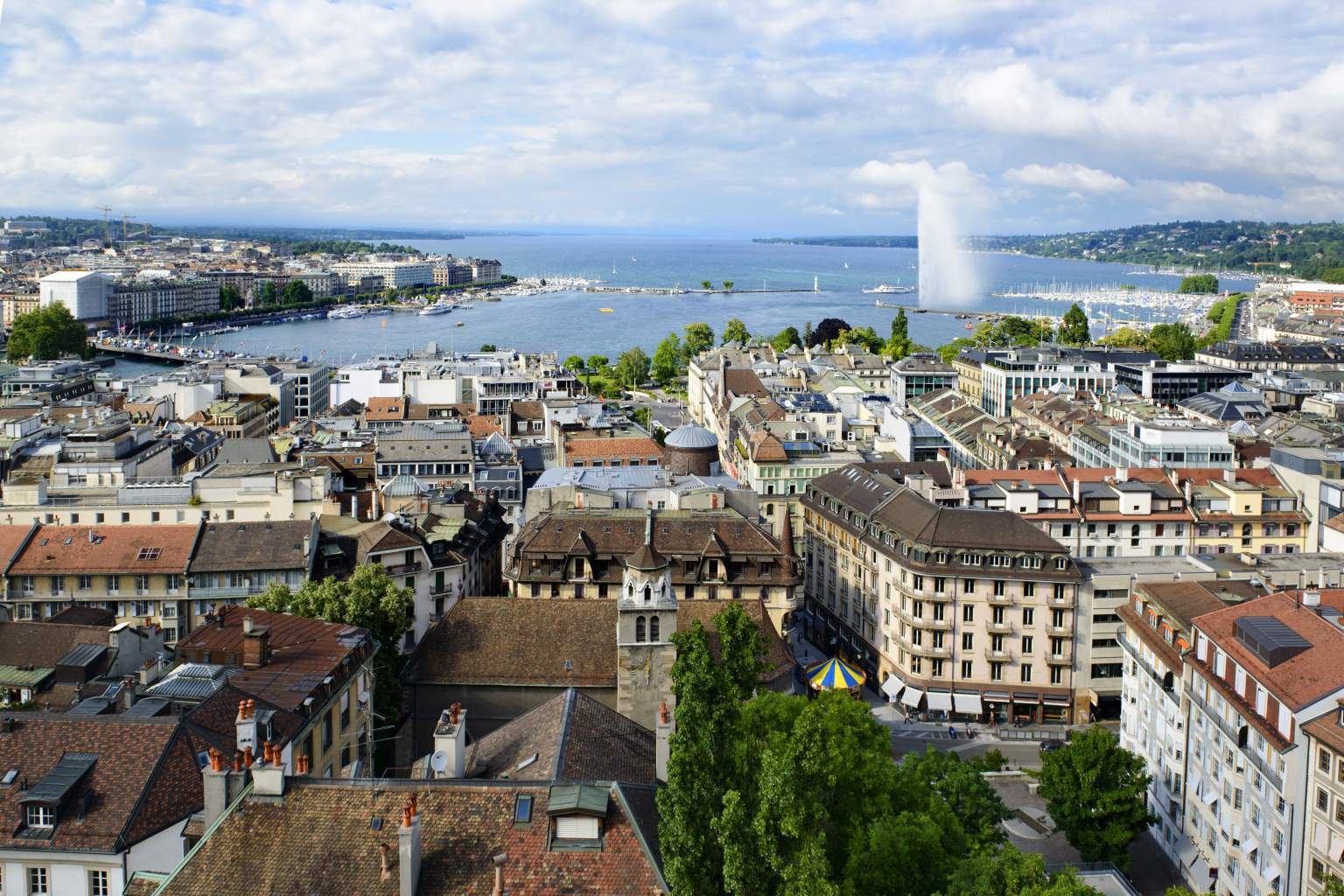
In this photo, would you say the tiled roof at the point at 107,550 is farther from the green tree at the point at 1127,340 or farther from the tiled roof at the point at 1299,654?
the green tree at the point at 1127,340

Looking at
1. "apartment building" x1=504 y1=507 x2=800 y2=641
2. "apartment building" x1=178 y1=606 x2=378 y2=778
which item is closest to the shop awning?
"apartment building" x1=504 y1=507 x2=800 y2=641

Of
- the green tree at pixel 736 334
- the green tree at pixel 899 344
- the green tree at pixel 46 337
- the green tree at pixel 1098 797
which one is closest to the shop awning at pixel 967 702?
the green tree at pixel 1098 797

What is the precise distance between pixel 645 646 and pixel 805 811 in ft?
38.0

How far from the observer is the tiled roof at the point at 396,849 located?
57.6 ft

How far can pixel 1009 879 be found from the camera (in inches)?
779

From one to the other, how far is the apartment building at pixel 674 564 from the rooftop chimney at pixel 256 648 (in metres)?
14.9

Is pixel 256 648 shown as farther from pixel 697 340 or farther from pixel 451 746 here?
pixel 697 340

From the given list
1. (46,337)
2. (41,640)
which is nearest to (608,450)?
(41,640)

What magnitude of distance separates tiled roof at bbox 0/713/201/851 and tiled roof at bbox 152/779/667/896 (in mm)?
3160

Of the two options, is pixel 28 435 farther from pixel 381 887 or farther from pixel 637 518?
pixel 381 887

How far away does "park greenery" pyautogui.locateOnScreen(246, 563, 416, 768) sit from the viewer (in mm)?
32875

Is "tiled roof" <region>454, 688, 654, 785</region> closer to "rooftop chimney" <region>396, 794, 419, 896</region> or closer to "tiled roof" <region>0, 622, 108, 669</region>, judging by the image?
"rooftop chimney" <region>396, 794, 419, 896</region>

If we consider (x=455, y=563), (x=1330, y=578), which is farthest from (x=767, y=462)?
(x=1330, y=578)

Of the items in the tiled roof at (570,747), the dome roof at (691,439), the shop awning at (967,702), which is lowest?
the shop awning at (967,702)
